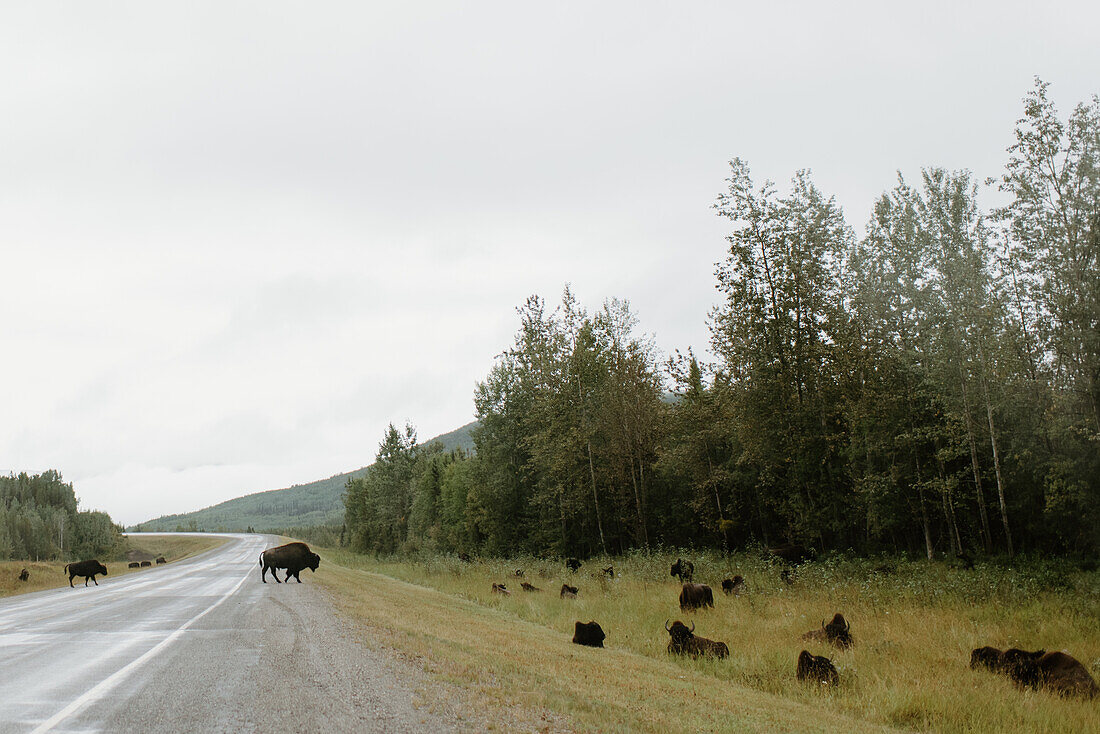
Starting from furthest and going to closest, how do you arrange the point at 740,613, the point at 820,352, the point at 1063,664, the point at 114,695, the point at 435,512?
the point at 435,512 → the point at 820,352 → the point at 740,613 → the point at 1063,664 → the point at 114,695

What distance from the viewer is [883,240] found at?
1184 inches

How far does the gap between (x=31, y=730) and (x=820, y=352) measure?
1047 inches

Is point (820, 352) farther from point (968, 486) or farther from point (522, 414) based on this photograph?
Result: point (522, 414)

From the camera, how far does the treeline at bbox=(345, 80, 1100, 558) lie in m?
20.7

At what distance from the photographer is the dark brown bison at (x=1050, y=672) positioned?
10266 mm

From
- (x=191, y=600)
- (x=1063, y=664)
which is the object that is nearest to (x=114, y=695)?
(x=191, y=600)

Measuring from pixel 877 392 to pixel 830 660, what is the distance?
711 inches

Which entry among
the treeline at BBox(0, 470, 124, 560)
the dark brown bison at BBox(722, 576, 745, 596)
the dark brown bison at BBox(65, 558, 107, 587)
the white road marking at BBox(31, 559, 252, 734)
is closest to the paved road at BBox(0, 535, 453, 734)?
the white road marking at BBox(31, 559, 252, 734)

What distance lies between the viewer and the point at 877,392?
2670 centimetres

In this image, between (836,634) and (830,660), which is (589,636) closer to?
(830,660)

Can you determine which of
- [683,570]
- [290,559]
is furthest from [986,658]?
[290,559]

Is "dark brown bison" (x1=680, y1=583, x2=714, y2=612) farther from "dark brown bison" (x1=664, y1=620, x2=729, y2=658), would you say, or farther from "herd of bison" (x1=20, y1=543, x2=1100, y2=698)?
"dark brown bison" (x1=664, y1=620, x2=729, y2=658)

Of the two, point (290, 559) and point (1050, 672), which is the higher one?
point (290, 559)

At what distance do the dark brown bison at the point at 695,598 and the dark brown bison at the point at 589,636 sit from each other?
4167 millimetres
